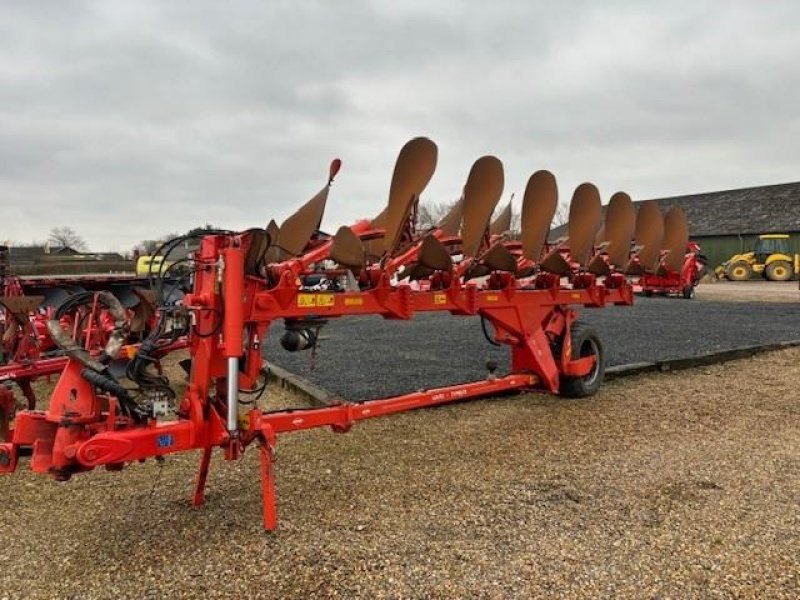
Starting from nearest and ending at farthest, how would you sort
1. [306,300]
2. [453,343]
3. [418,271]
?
[306,300], [418,271], [453,343]

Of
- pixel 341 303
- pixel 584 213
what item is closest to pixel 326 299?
pixel 341 303

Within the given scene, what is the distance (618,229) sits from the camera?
6.91 meters

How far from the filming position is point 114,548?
3539 mm

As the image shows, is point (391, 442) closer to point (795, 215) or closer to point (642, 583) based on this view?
point (642, 583)

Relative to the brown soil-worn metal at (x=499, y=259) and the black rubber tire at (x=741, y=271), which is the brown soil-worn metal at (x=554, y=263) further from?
the black rubber tire at (x=741, y=271)

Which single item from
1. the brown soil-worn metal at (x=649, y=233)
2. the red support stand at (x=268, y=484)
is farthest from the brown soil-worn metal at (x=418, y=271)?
the brown soil-worn metal at (x=649, y=233)

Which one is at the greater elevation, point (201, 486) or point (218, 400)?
point (218, 400)

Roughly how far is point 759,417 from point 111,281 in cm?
852

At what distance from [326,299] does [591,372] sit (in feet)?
13.1

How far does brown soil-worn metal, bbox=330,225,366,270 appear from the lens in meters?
4.41

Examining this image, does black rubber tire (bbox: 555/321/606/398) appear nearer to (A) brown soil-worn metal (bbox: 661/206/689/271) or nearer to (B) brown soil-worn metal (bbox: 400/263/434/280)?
(A) brown soil-worn metal (bbox: 661/206/689/271)

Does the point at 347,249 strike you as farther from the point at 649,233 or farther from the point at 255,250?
the point at 649,233

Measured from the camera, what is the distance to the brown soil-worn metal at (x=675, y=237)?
25.3 ft

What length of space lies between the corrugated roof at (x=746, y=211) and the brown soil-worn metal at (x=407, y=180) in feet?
115
